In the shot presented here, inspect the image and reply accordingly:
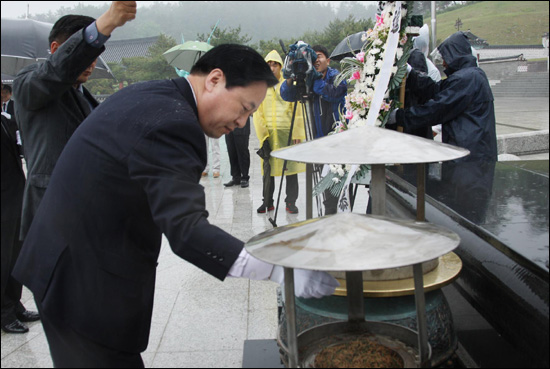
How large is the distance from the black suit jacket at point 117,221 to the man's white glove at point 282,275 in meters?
0.04

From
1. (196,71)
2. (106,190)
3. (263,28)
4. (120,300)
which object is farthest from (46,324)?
(263,28)

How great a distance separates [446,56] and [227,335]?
2609 millimetres

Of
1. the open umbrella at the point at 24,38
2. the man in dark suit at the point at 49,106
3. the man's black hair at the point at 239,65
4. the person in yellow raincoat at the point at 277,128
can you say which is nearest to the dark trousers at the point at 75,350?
the man's black hair at the point at 239,65

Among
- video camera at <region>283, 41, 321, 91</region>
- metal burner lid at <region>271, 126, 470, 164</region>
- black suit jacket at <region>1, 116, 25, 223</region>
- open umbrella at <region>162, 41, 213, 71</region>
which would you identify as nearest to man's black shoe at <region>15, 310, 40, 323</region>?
black suit jacket at <region>1, 116, 25, 223</region>

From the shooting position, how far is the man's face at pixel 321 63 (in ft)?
17.0

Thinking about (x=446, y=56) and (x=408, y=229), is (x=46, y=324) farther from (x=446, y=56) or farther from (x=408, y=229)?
(x=446, y=56)

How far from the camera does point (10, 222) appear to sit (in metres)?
2.97

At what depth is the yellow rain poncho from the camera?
18.8 ft

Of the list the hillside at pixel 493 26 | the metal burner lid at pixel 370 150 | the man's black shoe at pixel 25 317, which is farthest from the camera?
the hillside at pixel 493 26

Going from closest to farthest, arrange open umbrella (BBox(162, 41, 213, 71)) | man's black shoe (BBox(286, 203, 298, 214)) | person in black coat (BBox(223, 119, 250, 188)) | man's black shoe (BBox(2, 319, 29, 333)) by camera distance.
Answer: man's black shoe (BBox(2, 319, 29, 333)) < man's black shoe (BBox(286, 203, 298, 214)) < person in black coat (BBox(223, 119, 250, 188)) < open umbrella (BBox(162, 41, 213, 71))

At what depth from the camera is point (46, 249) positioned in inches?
57.9

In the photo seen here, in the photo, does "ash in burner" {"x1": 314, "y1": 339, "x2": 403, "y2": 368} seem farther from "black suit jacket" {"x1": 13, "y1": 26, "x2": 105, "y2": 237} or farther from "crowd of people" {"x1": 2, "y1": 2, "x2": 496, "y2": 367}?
"black suit jacket" {"x1": 13, "y1": 26, "x2": 105, "y2": 237}

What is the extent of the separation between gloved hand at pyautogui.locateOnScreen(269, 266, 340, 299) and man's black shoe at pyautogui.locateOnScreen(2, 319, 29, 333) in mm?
2303

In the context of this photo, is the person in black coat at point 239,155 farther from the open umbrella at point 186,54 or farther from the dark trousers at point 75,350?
the dark trousers at point 75,350
